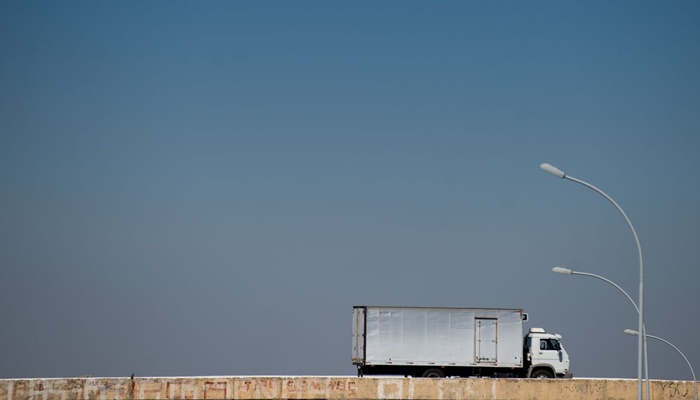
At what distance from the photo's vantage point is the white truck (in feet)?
158

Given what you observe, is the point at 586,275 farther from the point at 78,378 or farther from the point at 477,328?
the point at 78,378

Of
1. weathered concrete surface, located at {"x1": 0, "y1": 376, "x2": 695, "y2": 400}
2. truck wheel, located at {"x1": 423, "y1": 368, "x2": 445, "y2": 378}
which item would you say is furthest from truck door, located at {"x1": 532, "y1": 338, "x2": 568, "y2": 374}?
truck wheel, located at {"x1": 423, "y1": 368, "x2": 445, "y2": 378}

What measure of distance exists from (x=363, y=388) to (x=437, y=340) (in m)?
4.49

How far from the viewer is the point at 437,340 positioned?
48188 millimetres

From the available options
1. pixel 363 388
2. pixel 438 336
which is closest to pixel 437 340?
pixel 438 336

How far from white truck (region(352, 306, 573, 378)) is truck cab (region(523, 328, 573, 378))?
0.04 m

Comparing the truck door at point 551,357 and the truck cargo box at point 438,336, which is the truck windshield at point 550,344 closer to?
the truck door at point 551,357

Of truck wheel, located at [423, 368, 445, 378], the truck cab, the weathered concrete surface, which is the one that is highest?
the truck cab

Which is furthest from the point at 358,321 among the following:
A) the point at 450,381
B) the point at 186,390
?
the point at 186,390

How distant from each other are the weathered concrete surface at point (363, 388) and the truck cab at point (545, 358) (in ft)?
9.73

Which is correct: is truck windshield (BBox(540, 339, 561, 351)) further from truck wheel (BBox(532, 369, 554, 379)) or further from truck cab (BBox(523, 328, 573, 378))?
truck wheel (BBox(532, 369, 554, 379))

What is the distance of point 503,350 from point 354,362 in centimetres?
667

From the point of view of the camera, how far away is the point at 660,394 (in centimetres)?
4625

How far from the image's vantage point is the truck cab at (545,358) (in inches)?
1914
